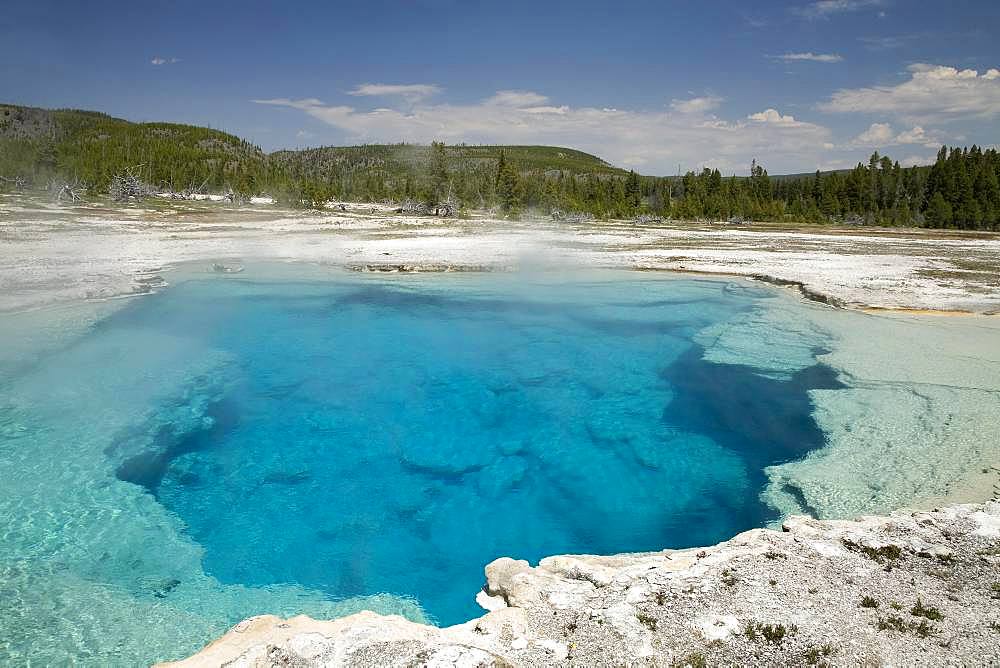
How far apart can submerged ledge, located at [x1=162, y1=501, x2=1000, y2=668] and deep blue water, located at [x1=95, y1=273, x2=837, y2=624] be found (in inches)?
62.3

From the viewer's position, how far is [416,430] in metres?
10.4

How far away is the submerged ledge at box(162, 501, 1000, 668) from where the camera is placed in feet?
13.3

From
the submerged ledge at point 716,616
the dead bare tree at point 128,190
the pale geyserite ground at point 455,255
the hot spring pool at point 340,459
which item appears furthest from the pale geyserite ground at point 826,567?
the dead bare tree at point 128,190

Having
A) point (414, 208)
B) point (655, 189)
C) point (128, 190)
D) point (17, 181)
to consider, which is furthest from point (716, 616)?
point (655, 189)

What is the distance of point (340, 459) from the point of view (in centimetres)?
931

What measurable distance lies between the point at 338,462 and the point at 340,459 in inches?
4.1

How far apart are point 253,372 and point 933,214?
83826 millimetres

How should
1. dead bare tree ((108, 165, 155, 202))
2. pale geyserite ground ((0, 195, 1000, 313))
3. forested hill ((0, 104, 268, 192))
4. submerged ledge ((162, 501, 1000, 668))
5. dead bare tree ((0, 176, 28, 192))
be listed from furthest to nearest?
forested hill ((0, 104, 268, 192)) → dead bare tree ((0, 176, 28, 192)) → dead bare tree ((108, 165, 155, 202)) → pale geyserite ground ((0, 195, 1000, 313)) → submerged ledge ((162, 501, 1000, 668))

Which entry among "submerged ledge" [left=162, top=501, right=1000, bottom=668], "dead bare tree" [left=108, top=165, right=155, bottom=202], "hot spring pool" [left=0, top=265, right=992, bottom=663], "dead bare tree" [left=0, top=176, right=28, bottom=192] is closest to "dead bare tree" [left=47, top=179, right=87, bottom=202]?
"dead bare tree" [left=108, top=165, right=155, bottom=202]

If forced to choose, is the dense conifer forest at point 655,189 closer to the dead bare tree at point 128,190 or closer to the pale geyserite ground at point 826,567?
the dead bare tree at point 128,190

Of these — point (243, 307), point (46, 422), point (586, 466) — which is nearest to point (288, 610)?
point (586, 466)

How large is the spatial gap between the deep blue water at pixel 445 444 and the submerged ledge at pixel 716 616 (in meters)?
1.58

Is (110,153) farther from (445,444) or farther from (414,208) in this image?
(445,444)

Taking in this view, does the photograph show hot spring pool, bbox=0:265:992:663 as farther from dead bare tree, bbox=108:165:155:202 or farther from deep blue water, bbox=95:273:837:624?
dead bare tree, bbox=108:165:155:202
